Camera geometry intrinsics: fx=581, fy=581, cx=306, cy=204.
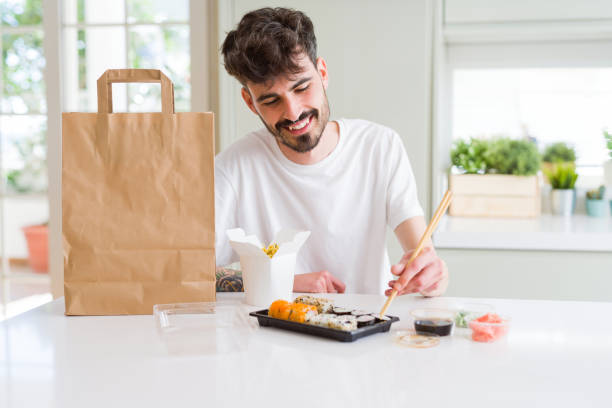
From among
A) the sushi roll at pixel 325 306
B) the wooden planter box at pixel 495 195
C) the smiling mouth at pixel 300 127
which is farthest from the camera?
the wooden planter box at pixel 495 195

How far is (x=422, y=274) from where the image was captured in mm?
1146

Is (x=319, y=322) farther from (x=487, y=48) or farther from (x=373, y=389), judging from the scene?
(x=487, y=48)

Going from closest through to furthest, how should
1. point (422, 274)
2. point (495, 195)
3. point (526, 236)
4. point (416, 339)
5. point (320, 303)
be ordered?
point (416, 339)
point (320, 303)
point (422, 274)
point (526, 236)
point (495, 195)

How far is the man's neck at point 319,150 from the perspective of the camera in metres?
1.65

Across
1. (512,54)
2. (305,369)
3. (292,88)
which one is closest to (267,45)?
(292,88)

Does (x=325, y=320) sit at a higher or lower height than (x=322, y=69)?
lower

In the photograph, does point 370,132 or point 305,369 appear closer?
A: point 305,369

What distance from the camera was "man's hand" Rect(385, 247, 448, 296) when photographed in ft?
3.62

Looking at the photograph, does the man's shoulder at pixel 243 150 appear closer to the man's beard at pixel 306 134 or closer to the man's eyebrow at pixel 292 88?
the man's beard at pixel 306 134

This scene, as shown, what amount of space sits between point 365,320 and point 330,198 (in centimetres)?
74

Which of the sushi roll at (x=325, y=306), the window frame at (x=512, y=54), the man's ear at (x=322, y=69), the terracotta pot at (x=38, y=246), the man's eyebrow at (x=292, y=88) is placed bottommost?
the terracotta pot at (x=38, y=246)

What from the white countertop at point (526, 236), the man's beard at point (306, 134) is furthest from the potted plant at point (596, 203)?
the man's beard at point (306, 134)

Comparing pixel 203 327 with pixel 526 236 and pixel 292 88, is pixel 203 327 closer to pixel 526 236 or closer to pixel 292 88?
pixel 292 88

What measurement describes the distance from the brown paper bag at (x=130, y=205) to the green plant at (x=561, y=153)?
2088 millimetres
